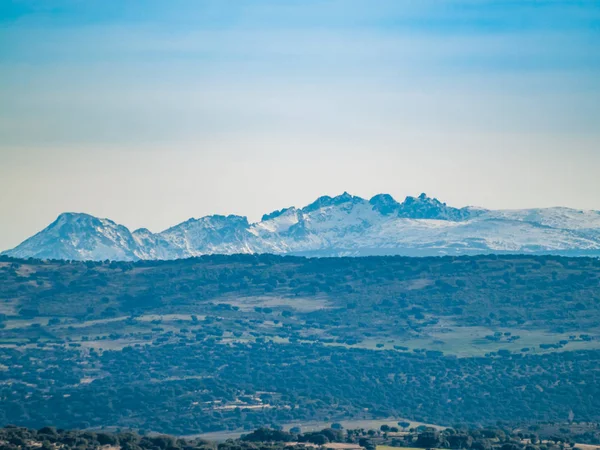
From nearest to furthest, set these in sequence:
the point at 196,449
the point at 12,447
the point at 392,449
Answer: the point at 12,447
the point at 196,449
the point at 392,449

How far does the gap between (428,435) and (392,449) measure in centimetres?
827

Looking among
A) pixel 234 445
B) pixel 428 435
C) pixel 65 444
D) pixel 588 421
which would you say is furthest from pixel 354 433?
pixel 588 421

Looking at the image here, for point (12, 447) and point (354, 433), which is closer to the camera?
point (12, 447)

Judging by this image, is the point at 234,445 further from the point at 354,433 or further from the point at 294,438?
the point at 354,433

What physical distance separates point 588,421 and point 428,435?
61.3m

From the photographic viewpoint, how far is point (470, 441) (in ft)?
466

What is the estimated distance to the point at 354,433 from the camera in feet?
500

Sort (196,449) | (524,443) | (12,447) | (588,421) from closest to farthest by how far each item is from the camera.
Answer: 1. (12,447)
2. (196,449)
3. (524,443)
4. (588,421)

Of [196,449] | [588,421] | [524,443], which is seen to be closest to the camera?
[196,449]

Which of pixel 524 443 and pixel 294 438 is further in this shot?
pixel 524 443

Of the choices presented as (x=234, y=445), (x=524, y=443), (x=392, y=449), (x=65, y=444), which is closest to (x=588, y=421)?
(x=524, y=443)

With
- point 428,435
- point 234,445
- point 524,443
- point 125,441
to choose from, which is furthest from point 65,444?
point 524,443

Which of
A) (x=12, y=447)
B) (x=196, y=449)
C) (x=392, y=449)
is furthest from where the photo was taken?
(x=392, y=449)

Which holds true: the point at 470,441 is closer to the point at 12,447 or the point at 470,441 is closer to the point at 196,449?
the point at 196,449
